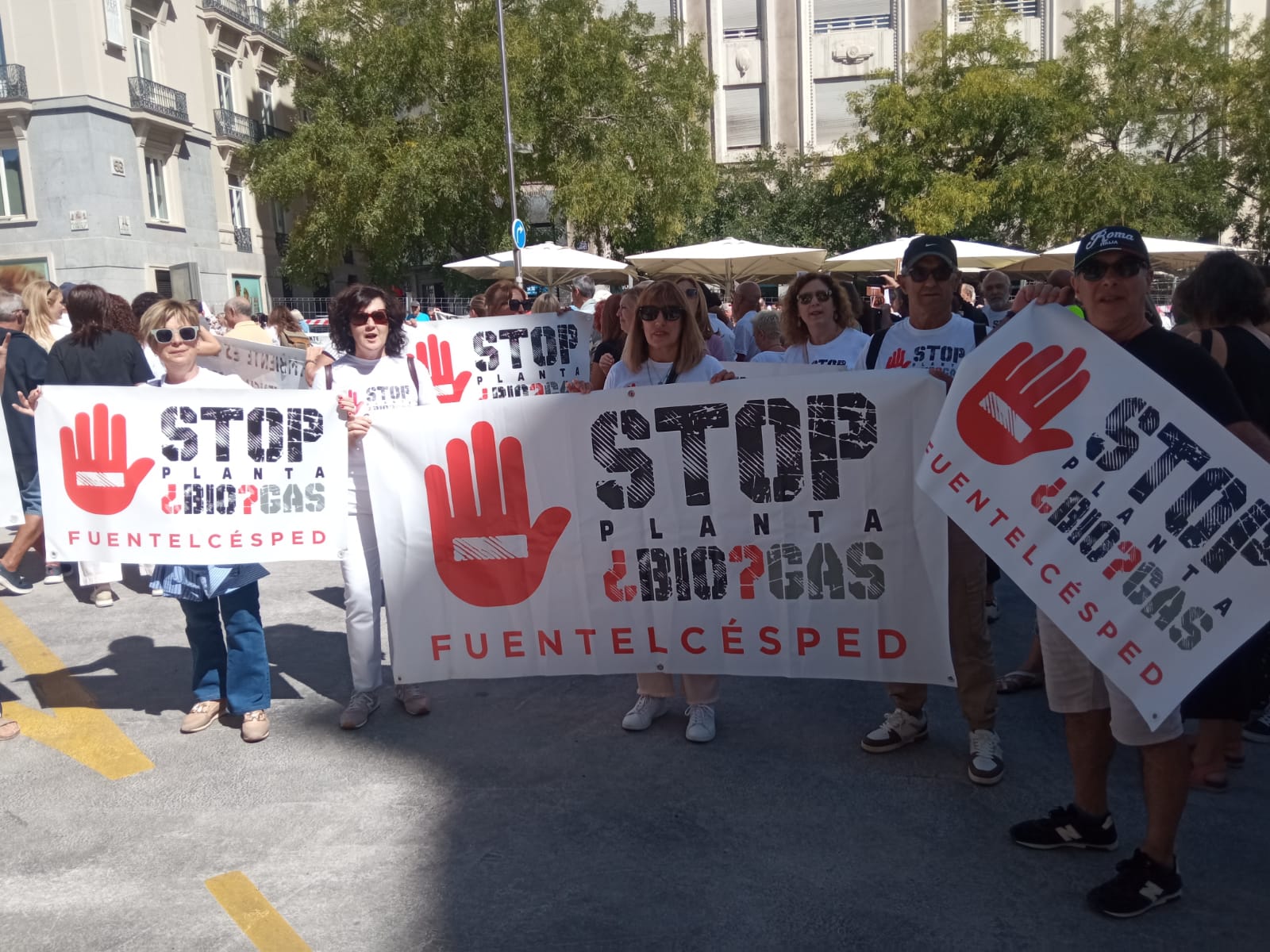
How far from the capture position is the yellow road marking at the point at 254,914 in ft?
9.93

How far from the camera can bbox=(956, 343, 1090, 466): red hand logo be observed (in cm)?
317

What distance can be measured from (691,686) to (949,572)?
114 centimetres

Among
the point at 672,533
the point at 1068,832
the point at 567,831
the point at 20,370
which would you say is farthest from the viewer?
the point at 20,370

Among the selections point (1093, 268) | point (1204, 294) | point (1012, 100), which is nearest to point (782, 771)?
point (1093, 268)

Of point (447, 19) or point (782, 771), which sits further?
point (447, 19)

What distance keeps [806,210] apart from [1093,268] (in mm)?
38009

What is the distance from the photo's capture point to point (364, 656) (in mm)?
4645

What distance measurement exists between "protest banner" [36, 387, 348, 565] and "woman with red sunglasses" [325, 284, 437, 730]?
100mm

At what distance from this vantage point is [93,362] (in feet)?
21.2

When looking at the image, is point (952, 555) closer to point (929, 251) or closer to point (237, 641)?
point (929, 251)

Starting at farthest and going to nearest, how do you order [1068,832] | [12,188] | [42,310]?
[12,188], [42,310], [1068,832]

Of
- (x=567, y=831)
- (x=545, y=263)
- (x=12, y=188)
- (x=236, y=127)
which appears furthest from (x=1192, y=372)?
(x=236, y=127)

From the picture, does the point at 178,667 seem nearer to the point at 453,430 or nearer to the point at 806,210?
the point at 453,430

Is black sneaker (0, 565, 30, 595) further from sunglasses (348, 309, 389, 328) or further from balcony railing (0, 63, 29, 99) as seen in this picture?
balcony railing (0, 63, 29, 99)
